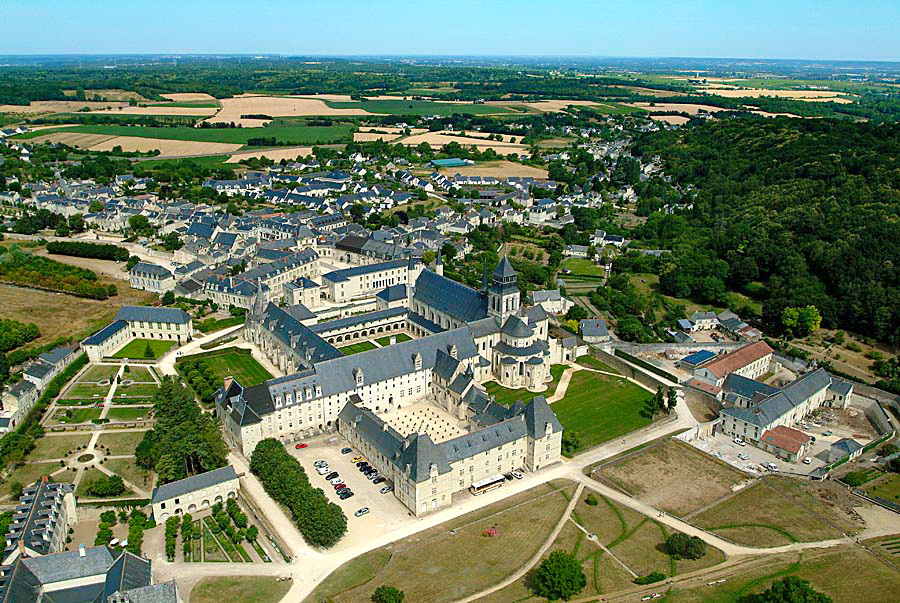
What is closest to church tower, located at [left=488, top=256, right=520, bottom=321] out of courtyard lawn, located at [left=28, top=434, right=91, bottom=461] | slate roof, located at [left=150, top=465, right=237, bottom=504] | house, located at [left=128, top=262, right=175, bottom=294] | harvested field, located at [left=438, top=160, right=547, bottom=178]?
slate roof, located at [left=150, top=465, right=237, bottom=504]

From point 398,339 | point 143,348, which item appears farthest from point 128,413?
point 398,339

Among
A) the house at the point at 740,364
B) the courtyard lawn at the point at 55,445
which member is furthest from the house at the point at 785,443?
the courtyard lawn at the point at 55,445

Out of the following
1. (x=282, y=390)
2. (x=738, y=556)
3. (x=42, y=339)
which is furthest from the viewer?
(x=42, y=339)

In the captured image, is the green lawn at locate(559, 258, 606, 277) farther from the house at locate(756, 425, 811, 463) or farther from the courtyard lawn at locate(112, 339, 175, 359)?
the courtyard lawn at locate(112, 339, 175, 359)

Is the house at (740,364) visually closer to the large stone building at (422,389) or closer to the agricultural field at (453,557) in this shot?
the large stone building at (422,389)

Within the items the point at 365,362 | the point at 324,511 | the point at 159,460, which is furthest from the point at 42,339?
the point at 324,511

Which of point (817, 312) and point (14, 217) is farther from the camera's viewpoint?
point (14, 217)

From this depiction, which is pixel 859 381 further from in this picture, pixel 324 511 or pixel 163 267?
pixel 163 267

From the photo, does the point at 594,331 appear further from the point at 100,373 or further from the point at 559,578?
the point at 100,373
